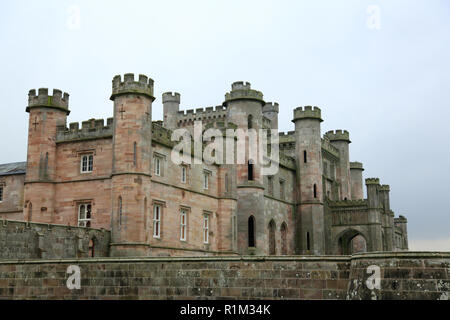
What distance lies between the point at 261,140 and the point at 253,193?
368 centimetres

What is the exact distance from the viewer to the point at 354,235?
49250mm

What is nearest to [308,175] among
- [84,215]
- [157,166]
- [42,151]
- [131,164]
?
[157,166]

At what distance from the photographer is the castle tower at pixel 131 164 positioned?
27156 millimetres

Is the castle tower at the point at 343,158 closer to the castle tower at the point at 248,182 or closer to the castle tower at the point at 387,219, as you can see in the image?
the castle tower at the point at 387,219

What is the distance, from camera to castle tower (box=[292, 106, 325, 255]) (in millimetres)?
44781

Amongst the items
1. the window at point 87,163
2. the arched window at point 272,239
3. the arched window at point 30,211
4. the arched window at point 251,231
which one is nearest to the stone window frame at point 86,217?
the window at point 87,163

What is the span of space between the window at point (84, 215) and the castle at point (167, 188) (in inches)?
2.0

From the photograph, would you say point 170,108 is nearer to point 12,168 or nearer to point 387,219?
point 12,168

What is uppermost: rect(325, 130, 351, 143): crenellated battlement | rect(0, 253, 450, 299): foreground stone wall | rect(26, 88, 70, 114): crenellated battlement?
rect(325, 130, 351, 143): crenellated battlement

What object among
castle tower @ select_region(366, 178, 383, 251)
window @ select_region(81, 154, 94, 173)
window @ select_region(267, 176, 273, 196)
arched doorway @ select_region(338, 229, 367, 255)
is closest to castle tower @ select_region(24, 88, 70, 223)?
window @ select_region(81, 154, 94, 173)

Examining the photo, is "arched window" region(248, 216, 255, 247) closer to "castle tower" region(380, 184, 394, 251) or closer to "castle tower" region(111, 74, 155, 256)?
"castle tower" region(111, 74, 155, 256)

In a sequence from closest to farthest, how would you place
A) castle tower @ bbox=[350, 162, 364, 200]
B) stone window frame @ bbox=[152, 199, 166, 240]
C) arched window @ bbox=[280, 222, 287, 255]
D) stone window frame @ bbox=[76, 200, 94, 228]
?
stone window frame @ bbox=[76, 200, 94, 228]
stone window frame @ bbox=[152, 199, 166, 240]
arched window @ bbox=[280, 222, 287, 255]
castle tower @ bbox=[350, 162, 364, 200]

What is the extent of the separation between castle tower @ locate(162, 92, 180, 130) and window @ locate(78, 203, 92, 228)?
64.9 ft
